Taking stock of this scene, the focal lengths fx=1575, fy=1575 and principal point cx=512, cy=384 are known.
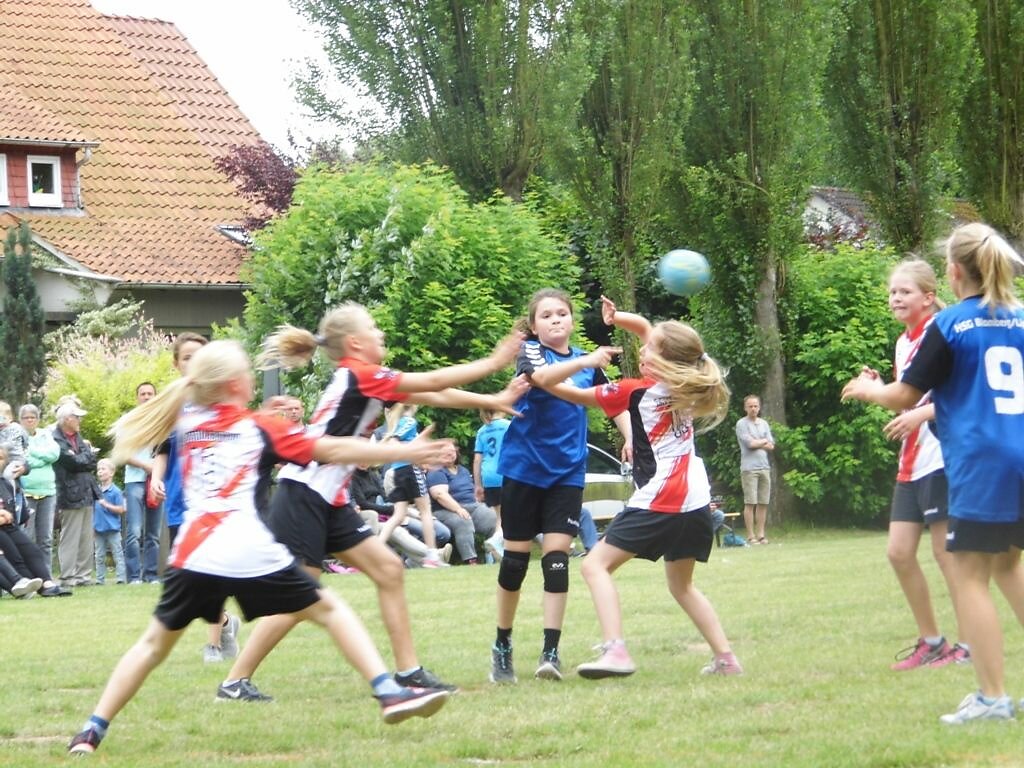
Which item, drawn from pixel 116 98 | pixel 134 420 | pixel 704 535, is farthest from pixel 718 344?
pixel 134 420

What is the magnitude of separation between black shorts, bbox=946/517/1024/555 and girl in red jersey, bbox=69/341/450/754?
87.2 inches

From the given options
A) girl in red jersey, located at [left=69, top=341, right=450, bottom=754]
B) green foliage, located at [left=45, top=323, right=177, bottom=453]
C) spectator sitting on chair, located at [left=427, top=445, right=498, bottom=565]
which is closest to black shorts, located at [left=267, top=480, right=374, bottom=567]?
girl in red jersey, located at [left=69, top=341, right=450, bottom=754]

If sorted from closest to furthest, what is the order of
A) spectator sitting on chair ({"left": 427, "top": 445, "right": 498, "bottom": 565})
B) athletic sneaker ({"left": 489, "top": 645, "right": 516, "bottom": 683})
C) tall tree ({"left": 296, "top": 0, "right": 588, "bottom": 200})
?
athletic sneaker ({"left": 489, "top": 645, "right": 516, "bottom": 683})
spectator sitting on chair ({"left": 427, "top": 445, "right": 498, "bottom": 565})
tall tree ({"left": 296, "top": 0, "right": 588, "bottom": 200})

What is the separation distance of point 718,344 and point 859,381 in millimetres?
20509

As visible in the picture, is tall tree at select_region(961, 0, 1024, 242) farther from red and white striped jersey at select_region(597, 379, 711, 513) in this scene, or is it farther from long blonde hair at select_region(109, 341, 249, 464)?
long blonde hair at select_region(109, 341, 249, 464)

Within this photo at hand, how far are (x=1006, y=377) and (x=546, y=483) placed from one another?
9.36 ft

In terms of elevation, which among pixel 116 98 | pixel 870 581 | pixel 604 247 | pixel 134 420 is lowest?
pixel 870 581

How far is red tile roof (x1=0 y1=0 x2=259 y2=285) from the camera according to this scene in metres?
31.1

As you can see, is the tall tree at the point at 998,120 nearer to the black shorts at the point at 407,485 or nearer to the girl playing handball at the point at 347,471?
the black shorts at the point at 407,485

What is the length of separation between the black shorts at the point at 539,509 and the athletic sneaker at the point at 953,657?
2.06 meters

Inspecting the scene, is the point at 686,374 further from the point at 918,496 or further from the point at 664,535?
the point at 918,496

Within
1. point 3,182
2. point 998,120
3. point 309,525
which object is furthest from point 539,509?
point 3,182

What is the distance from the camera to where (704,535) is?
329 inches

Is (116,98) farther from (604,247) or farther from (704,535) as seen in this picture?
(704,535)
